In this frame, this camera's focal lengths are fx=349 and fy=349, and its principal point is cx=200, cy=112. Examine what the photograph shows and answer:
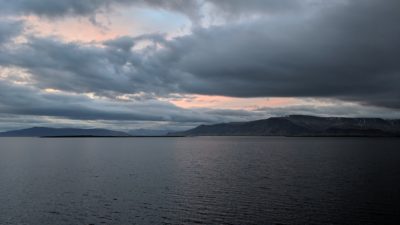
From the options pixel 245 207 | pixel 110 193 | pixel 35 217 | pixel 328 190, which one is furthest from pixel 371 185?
pixel 35 217

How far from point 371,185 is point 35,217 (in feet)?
234

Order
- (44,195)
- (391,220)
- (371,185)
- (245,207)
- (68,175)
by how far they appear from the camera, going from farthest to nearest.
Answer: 1. (68,175)
2. (371,185)
3. (44,195)
4. (245,207)
5. (391,220)

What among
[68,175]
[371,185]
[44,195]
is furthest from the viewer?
[68,175]

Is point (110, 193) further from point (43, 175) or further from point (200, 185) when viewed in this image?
point (43, 175)

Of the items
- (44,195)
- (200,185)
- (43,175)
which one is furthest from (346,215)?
(43,175)

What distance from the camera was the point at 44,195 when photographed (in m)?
72.9

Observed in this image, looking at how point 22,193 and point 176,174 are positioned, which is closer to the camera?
point 22,193

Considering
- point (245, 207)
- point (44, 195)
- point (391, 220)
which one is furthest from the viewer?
point (44, 195)

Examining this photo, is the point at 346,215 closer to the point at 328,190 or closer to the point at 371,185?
the point at 328,190

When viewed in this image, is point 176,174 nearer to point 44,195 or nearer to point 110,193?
point 110,193

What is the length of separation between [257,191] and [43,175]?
218 feet

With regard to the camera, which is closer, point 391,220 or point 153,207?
point 391,220

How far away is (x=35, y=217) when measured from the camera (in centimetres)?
5550

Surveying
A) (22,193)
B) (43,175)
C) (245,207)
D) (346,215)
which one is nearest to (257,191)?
(245,207)
